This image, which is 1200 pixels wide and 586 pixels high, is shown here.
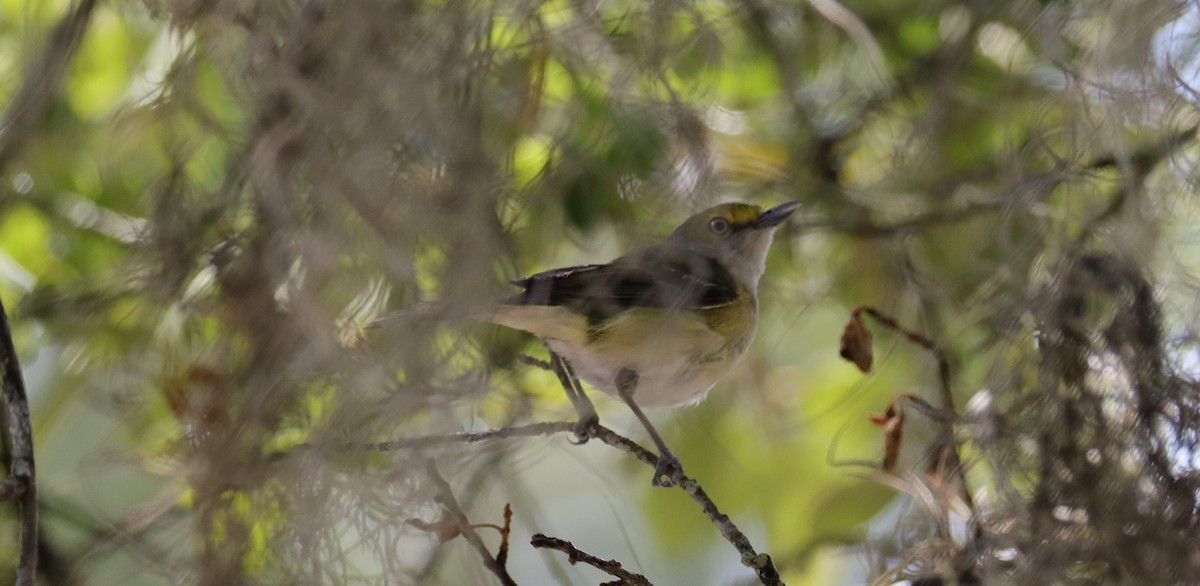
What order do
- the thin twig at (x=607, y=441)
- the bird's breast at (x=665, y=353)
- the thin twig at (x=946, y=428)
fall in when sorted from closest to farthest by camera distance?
the thin twig at (x=607, y=441) < the thin twig at (x=946, y=428) < the bird's breast at (x=665, y=353)

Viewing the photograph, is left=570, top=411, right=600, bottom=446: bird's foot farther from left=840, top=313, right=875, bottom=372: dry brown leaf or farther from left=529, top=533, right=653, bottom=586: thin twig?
left=840, top=313, right=875, bottom=372: dry brown leaf

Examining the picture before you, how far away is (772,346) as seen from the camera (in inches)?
125

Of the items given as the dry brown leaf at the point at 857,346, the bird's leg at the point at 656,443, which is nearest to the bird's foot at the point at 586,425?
the bird's leg at the point at 656,443

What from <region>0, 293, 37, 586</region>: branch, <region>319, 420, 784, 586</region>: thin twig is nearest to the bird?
<region>319, 420, 784, 586</region>: thin twig

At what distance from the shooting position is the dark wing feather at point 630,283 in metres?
2.15

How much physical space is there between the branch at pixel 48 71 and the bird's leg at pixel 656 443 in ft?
3.91

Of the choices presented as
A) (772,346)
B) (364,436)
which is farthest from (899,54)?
(364,436)

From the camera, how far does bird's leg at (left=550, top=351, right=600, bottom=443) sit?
2.20 metres

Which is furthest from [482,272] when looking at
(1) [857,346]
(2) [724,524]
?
(1) [857,346]

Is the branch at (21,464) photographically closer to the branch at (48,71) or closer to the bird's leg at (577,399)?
the branch at (48,71)

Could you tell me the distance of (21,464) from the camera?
1762 mm

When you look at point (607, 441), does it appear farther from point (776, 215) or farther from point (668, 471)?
point (776, 215)

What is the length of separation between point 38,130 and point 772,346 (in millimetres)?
1742

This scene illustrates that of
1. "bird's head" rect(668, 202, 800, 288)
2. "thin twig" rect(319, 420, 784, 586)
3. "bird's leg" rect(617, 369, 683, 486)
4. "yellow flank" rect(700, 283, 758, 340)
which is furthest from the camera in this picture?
"bird's head" rect(668, 202, 800, 288)
